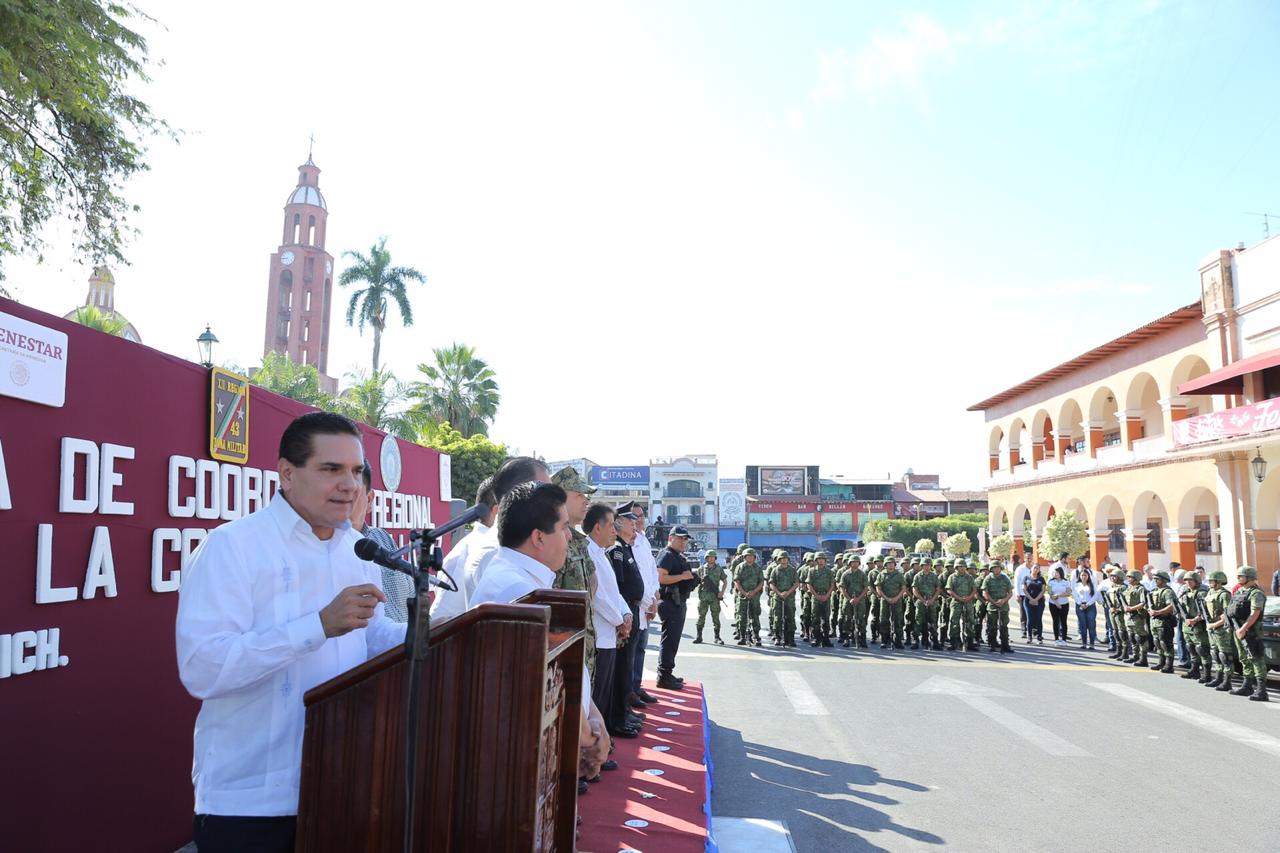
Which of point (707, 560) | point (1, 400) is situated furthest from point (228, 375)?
point (707, 560)

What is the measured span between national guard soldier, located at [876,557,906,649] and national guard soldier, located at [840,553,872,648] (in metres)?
0.31

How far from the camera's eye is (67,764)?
3447mm

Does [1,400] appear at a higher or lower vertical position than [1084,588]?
higher

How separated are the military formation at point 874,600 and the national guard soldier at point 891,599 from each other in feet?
0.06

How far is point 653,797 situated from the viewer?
5000mm

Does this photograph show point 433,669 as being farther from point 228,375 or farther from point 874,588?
point 874,588

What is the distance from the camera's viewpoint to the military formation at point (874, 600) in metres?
14.4

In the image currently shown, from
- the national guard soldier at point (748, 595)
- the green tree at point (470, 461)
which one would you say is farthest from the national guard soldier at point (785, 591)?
the green tree at point (470, 461)

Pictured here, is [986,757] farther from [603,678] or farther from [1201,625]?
[1201,625]

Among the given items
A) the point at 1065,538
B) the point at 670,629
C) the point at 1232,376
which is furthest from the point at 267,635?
the point at 1065,538

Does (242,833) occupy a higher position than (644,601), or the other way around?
(242,833)

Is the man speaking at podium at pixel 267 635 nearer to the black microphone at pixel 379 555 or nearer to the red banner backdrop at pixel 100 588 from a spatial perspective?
the black microphone at pixel 379 555

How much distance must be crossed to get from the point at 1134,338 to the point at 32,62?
89.8ft

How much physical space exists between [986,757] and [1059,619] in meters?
11.1
